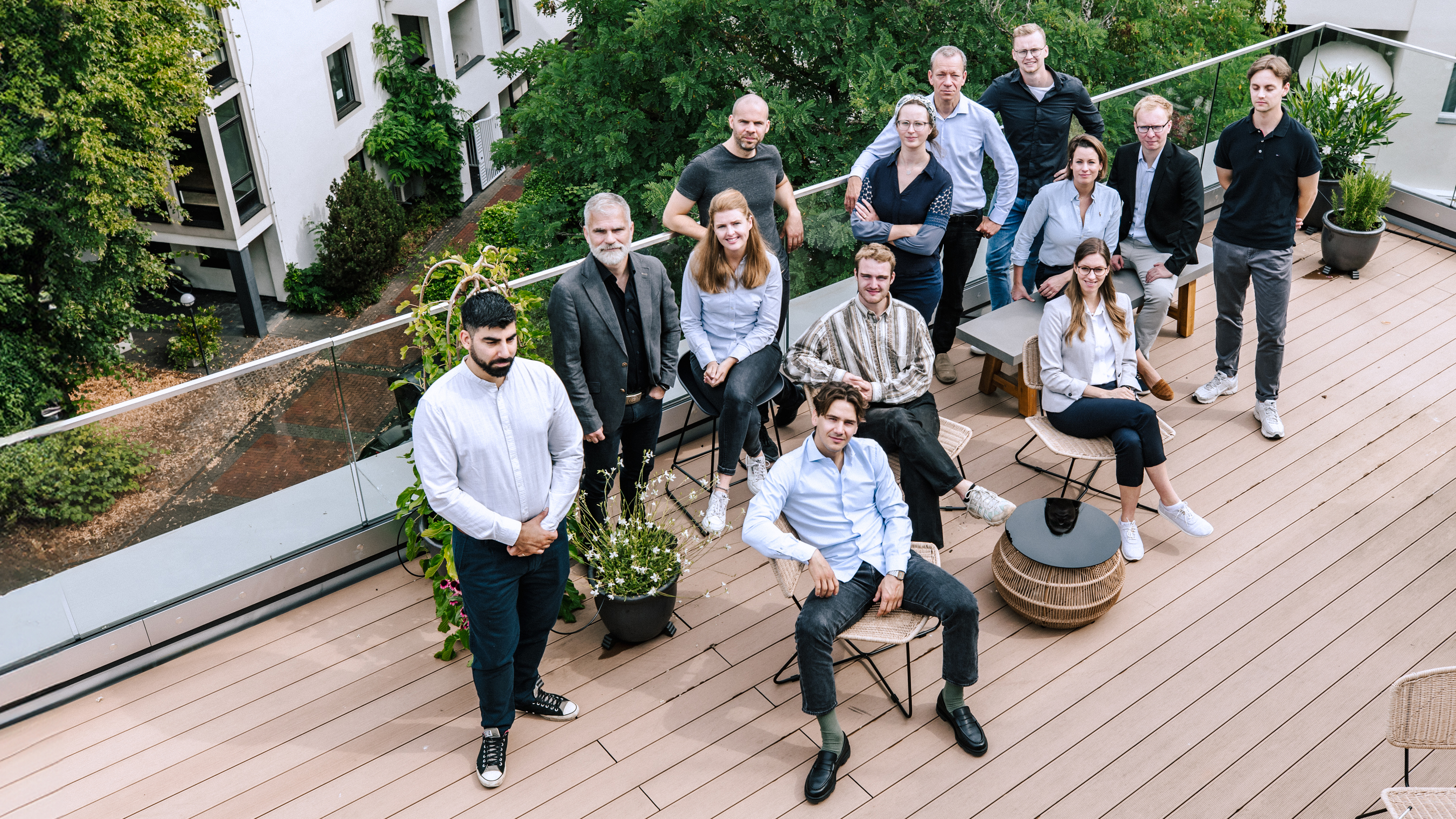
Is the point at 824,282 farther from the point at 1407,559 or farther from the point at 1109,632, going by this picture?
the point at 1407,559

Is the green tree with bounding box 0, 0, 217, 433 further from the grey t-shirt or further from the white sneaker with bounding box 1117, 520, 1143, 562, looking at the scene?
the white sneaker with bounding box 1117, 520, 1143, 562

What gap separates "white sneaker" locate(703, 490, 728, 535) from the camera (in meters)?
5.18

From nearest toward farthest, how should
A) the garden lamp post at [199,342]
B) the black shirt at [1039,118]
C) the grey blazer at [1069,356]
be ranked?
1. the grey blazer at [1069,356]
2. the black shirt at [1039,118]
3. the garden lamp post at [199,342]

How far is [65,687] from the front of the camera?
14.8ft

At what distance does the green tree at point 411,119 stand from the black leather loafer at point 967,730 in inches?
871

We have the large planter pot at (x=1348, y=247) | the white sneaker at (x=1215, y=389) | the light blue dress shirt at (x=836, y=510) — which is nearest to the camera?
the light blue dress shirt at (x=836, y=510)

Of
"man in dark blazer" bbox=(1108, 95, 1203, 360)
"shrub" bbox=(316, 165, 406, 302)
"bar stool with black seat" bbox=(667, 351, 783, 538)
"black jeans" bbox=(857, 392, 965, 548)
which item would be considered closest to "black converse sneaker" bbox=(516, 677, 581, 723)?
"bar stool with black seat" bbox=(667, 351, 783, 538)

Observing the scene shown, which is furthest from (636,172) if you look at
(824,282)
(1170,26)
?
(824,282)

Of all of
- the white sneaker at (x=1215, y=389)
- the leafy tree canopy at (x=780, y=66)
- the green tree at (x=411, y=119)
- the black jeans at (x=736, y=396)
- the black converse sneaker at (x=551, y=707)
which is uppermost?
the black jeans at (x=736, y=396)

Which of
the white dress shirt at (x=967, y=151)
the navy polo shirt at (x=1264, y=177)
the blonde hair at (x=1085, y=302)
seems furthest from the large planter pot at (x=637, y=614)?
the navy polo shirt at (x=1264, y=177)

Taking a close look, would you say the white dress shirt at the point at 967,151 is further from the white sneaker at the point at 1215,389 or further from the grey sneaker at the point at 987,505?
the grey sneaker at the point at 987,505

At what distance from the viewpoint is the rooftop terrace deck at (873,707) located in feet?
13.2

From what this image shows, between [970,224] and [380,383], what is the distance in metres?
3.18

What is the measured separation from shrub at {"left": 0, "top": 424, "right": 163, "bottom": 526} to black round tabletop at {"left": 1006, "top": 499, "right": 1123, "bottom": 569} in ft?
11.4
